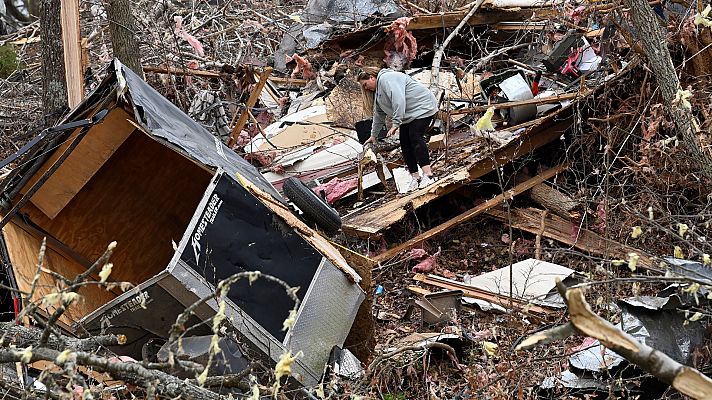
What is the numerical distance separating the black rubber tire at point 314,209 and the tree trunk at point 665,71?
2.55 m

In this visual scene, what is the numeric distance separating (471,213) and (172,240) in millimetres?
4091

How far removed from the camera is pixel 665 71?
5871mm

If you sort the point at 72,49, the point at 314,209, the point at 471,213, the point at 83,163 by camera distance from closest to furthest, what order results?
the point at 83,163, the point at 314,209, the point at 471,213, the point at 72,49

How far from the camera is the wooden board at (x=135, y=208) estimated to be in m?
6.50

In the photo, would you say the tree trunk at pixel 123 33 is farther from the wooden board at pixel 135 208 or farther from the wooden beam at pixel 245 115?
the wooden board at pixel 135 208

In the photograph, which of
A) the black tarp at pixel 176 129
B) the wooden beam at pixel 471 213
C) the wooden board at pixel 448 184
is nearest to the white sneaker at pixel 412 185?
the wooden board at pixel 448 184

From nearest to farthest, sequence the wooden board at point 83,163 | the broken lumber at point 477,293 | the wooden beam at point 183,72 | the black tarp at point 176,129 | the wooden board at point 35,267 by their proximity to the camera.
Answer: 1. the black tarp at point 176,129
2. the wooden board at point 35,267
3. the wooden board at point 83,163
4. the broken lumber at point 477,293
5. the wooden beam at point 183,72

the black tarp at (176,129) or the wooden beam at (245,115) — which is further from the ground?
the black tarp at (176,129)

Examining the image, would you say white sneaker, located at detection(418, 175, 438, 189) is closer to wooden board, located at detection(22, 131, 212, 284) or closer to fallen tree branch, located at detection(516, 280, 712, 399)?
wooden board, located at detection(22, 131, 212, 284)

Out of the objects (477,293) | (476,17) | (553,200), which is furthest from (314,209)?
(476,17)

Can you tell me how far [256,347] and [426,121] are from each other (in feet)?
13.2

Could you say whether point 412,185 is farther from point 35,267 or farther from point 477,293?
point 35,267

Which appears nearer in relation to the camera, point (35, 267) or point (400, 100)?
point (35, 267)

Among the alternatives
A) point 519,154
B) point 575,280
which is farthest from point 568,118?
point 575,280
